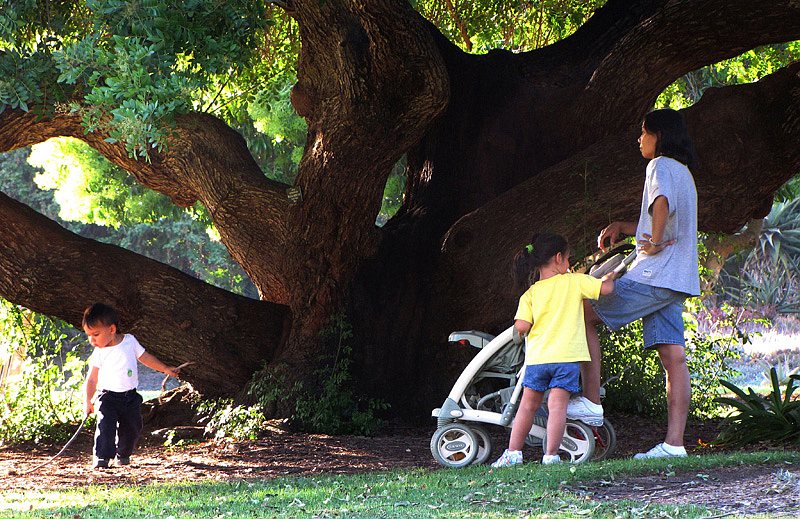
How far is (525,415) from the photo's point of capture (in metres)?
6.05

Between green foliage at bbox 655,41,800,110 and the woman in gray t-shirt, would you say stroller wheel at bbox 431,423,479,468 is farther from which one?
green foliage at bbox 655,41,800,110

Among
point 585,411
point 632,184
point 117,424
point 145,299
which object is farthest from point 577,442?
point 145,299

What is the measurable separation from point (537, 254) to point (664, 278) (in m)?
0.76

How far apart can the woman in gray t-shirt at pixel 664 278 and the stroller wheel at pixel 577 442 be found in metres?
0.11

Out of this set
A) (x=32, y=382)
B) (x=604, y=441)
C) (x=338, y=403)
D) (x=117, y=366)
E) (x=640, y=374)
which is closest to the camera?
(x=604, y=441)

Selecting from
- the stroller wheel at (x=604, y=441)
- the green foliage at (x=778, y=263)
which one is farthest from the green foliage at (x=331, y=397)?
the green foliage at (x=778, y=263)

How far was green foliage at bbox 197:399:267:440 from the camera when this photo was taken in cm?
802

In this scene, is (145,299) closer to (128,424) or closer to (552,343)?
(128,424)

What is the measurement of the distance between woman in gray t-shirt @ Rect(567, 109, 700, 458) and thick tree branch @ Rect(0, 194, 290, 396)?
376cm

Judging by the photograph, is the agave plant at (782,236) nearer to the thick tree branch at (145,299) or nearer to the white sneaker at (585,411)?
the thick tree branch at (145,299)

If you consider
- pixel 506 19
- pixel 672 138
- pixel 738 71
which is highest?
pixel 506 19

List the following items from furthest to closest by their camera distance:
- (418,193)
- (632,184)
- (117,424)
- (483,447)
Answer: (418,193), (632,184), (117,424), (483,447)

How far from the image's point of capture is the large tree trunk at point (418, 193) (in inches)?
311

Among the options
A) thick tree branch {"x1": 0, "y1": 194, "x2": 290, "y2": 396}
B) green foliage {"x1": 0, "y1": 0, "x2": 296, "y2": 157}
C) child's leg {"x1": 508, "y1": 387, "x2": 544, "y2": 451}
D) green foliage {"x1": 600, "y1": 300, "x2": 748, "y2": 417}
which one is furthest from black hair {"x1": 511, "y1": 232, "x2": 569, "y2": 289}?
green foliage {"x1": 600, "y1": 300, "x2": 748, "y2": 417}
